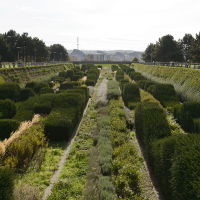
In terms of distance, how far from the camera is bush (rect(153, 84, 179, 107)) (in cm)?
2188

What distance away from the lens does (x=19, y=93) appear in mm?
20562

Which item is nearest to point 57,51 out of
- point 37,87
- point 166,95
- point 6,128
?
point 37,87

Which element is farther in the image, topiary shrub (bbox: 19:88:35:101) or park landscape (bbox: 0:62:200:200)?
topiary shrub (bbox: 19:88:35:101)

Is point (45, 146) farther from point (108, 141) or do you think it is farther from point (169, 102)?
point (169, 102)

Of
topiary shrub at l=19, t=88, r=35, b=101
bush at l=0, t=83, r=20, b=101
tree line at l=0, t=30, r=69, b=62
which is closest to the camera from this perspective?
bush at l=0, t=83, r=20, b=101

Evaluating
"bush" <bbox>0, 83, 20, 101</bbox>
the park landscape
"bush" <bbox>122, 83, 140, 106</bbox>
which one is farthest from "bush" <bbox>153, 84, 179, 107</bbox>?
"bush" <bbox>0, 83, 20, 101</bbox>

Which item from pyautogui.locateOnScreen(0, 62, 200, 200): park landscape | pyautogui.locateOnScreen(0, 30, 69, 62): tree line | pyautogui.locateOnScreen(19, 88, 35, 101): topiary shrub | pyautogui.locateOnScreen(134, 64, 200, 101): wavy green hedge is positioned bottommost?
pyautogui.locateOnScreen(0, 62, 200, 200): park landscape

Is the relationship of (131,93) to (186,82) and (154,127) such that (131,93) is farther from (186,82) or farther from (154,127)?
(154,127)

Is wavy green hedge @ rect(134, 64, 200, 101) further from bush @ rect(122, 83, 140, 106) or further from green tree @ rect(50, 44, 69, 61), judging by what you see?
green tree @ rect(50, 44, 69, 61)

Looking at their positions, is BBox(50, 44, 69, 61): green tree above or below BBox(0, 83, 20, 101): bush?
above

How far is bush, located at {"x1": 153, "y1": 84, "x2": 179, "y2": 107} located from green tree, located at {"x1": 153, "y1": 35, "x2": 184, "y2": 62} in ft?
154

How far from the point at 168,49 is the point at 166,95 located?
53.2 meters

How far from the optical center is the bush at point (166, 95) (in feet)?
71.8

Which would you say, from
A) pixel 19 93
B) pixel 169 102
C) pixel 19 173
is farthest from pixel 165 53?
pixel 19 173
